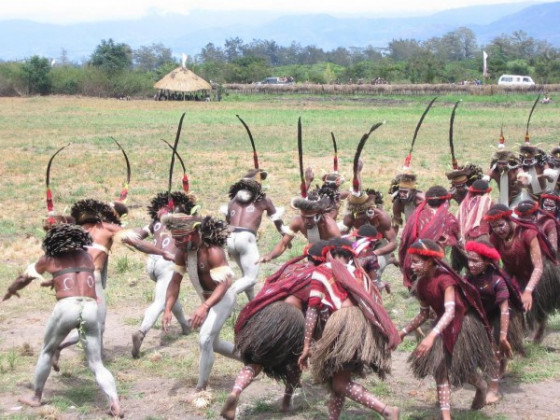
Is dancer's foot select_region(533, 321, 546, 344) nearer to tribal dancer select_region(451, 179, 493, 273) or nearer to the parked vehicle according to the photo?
tribal dancer select_region(451, 179, 493, 273)

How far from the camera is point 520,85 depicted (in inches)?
2208

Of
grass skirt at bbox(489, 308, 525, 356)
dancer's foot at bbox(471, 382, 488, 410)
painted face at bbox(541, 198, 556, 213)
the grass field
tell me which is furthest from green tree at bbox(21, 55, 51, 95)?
dancer's foot at bbox(471, 382, 488, 410)

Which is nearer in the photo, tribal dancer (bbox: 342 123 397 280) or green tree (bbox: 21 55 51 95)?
tribal dancer (bbox: 342 123 397 280)

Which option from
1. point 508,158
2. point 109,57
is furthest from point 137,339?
point 109,57

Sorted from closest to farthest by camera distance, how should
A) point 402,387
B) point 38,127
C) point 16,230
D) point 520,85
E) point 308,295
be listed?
point 308,295 → point 402,387 → point 16,230 → point 38,127 → point 520,85

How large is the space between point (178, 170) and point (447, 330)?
1792 centimetres

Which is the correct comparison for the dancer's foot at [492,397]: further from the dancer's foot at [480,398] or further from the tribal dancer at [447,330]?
the tribal dancer at [447,330]

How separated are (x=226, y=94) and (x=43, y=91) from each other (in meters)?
14.7

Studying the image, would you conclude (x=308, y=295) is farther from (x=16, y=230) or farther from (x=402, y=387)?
(x=16, y=230)

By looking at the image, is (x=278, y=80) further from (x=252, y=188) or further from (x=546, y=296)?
(x=546, y=296)

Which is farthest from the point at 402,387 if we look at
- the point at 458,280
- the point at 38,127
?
the point at 38,127

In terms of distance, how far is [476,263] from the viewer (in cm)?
713

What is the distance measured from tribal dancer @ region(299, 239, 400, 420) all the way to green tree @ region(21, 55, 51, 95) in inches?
2571

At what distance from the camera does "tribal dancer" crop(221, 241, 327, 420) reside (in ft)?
22.2
